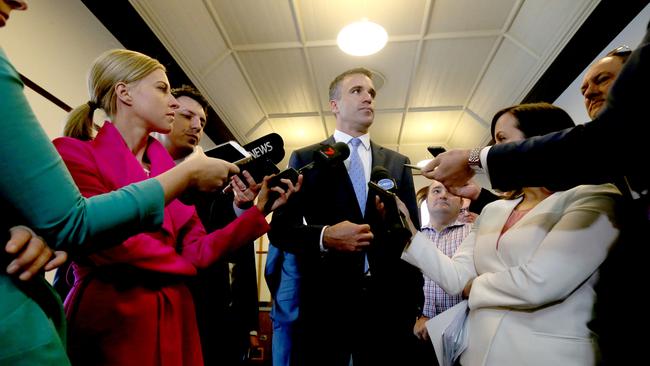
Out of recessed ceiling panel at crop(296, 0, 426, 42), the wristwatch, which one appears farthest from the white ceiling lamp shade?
the wristwatch

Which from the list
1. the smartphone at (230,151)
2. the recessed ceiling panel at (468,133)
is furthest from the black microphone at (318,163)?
the recessed ceiling panel at (468,133)

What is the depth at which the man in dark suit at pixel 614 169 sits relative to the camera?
0.85 meters

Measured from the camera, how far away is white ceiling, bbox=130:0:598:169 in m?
3.68

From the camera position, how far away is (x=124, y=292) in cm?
91

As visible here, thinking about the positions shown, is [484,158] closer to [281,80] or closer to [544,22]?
[544,22]

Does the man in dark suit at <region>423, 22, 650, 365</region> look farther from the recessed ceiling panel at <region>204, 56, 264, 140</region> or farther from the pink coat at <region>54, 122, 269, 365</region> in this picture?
the recessed ceiling panel at <region>204, 56, 264, 140</region>

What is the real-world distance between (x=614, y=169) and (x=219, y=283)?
4.99 ft

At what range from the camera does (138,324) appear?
0.89m

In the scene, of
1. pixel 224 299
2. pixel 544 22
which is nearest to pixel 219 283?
pixel 224 299

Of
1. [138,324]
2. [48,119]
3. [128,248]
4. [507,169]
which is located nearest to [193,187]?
[128,248]

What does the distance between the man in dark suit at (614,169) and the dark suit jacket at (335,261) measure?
1.83 feet

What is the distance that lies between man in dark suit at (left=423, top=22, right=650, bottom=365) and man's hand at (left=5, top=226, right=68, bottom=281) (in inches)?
44.0

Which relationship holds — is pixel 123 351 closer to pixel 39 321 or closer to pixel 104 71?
pixel 39 321

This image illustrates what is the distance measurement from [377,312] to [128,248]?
979 millimetres
